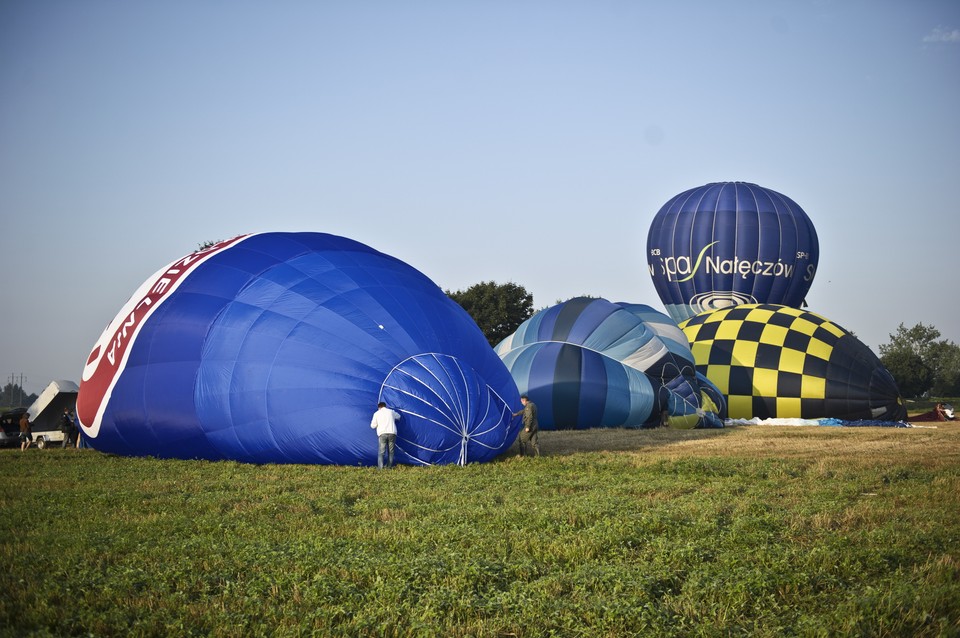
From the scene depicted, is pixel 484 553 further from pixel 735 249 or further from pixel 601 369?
pixel 735 249

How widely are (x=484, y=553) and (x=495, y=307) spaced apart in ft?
150

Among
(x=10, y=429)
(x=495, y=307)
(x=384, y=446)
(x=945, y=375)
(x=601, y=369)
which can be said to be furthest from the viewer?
(x=945, y=375)

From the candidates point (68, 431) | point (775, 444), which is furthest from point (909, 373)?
point (68, 431)

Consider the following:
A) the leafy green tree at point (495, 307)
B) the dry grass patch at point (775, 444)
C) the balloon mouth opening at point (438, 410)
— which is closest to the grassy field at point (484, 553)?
the balloon mouth opening at point (438, 410)

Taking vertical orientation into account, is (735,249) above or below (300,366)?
above

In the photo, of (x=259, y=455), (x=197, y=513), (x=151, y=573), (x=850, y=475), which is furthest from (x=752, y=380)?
(x=151, y=573)

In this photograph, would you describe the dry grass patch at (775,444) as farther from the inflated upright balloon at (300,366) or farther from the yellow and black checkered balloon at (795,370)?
the yellow and black checkered balloon at (795,370)

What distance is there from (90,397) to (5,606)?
30.0ft

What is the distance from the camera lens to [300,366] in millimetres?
10648

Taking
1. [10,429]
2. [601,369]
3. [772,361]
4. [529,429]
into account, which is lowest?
[10,429]

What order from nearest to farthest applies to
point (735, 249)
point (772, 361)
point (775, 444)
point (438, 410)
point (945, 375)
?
point (438, 410)
point (775, 444)
point (772, 361)
point (735, 249)
point (945, 375)

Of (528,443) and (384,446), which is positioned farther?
(528,443)

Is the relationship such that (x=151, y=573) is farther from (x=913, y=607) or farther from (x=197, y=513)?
(x=913, y=607)

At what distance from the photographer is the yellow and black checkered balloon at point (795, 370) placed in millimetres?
21109
